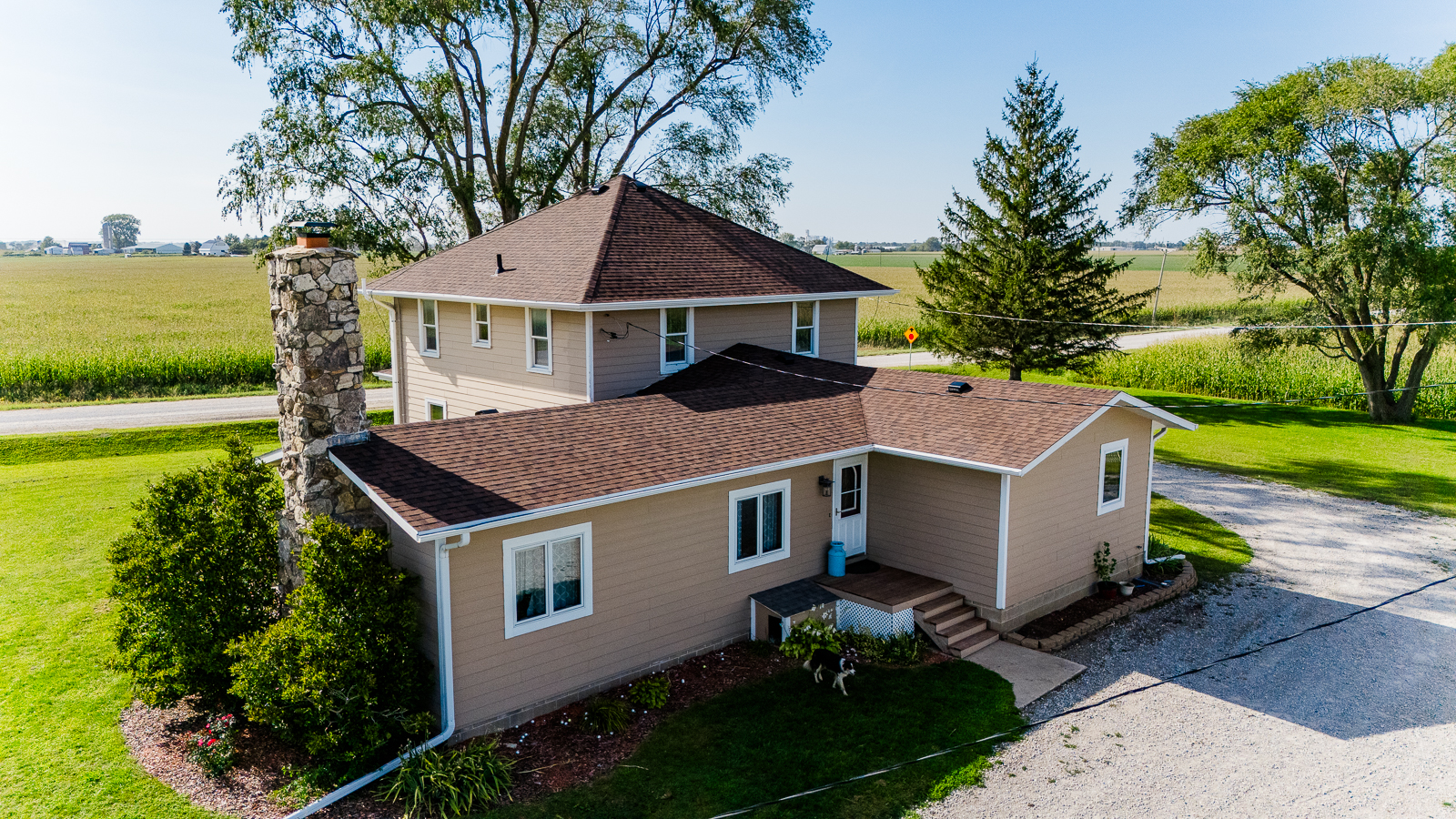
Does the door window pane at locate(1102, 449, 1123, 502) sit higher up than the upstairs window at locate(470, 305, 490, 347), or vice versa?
the upstairs window at locate(470, 305, 490, 347)

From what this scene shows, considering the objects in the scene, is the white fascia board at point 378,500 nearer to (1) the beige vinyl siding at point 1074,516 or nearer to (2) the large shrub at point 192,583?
(2) the large shrub at point 192,583

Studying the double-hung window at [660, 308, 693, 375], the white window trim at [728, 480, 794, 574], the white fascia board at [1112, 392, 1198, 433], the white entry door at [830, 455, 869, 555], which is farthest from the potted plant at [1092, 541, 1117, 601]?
the double-hung window at [660, 308, 693, 375]

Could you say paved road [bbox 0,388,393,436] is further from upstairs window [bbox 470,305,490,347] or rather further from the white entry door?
the white entry door

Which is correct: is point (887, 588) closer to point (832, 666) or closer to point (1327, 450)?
point (832, 666)

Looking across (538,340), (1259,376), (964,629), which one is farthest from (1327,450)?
(538,340)

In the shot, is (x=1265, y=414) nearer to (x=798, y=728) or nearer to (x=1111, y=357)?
(x=1111, y=357)

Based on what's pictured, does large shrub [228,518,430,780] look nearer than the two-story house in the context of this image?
Yes

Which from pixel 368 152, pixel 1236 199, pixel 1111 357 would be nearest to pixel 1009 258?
pixel 1236 199
